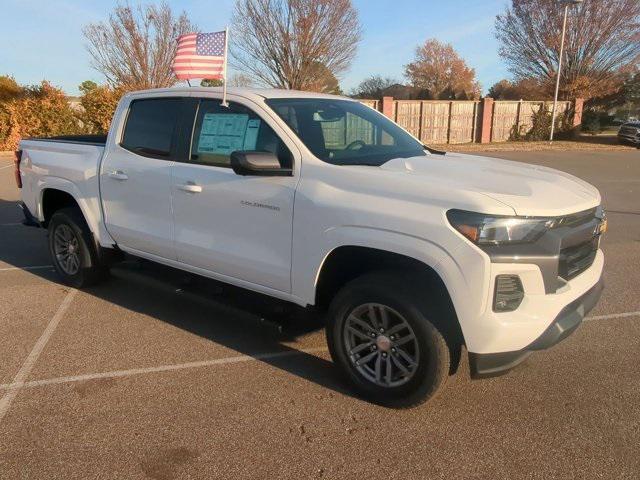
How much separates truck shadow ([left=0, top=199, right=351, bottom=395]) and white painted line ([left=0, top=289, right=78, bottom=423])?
1.11ft

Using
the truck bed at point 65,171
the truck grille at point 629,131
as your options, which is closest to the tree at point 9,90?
the truck bed at point 65,171

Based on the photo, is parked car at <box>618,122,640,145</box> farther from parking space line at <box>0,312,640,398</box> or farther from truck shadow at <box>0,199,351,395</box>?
parking space line at <box>0,312,640,398</box>

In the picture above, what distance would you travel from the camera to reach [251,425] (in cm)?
322

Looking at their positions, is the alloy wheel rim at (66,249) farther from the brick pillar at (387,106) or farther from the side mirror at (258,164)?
the brick pillar at (387,106)

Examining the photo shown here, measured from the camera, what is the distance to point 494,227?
285cm

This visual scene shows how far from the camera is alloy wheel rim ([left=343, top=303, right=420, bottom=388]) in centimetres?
328

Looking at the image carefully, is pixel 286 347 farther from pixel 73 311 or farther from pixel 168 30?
pixel 168 30

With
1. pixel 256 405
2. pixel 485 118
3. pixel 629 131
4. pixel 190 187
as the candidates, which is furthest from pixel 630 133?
pixel 256 405

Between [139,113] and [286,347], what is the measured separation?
2.48 metres

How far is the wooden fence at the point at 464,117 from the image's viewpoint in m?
29.9

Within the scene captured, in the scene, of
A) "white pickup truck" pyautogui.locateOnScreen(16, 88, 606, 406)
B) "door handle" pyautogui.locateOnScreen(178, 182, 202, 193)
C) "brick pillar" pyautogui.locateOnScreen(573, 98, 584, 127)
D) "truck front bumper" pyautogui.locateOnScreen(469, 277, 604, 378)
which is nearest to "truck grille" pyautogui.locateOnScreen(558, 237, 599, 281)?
"white pickup truck" pyautogui.locateOnScreen(16, 88, 606, 406)

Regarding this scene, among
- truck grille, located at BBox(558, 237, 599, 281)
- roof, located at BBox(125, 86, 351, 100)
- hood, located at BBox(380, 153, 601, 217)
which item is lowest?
truck grille, located at BBox(558, 237, 599, 281)

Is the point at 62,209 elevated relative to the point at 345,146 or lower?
lower

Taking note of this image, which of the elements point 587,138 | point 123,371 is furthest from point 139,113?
point 587,138
